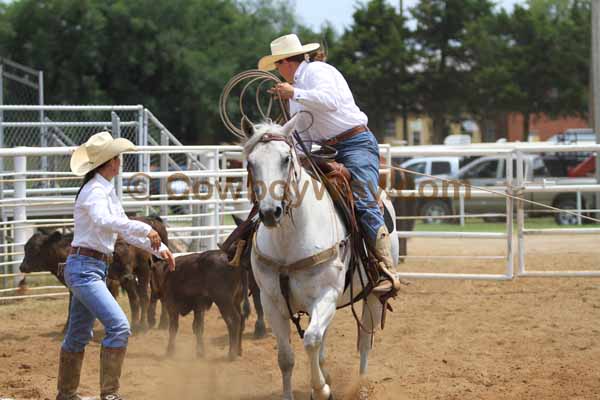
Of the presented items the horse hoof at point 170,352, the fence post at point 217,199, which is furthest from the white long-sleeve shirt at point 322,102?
the fence post at point 217,199

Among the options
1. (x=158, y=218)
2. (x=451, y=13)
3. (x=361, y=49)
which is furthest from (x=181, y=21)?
(x=158, y=218)

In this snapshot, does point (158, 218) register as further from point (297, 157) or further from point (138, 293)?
point (297, 157)

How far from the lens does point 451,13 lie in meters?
41.5

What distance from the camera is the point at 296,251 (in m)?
5.82

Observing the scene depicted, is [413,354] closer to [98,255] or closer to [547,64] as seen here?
[98,255]

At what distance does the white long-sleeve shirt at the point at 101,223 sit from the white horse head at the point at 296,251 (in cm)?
80

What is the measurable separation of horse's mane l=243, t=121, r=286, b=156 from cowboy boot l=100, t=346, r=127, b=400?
61.8 inches

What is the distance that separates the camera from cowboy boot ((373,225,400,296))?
21.0ft

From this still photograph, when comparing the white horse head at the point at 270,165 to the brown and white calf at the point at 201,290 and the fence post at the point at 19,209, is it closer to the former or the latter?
the brown and white calf at the point at 201,290

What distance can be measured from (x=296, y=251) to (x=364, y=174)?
1.05 metres

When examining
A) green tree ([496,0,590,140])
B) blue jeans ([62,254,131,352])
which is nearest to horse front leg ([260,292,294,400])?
blue jeans ([62,254,131,352])

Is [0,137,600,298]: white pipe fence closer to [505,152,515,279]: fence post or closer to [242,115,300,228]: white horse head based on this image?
[505,152,515,279]: fence post

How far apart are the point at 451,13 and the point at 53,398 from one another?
123ft

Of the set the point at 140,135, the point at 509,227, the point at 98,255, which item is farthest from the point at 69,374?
the point at 509,227
